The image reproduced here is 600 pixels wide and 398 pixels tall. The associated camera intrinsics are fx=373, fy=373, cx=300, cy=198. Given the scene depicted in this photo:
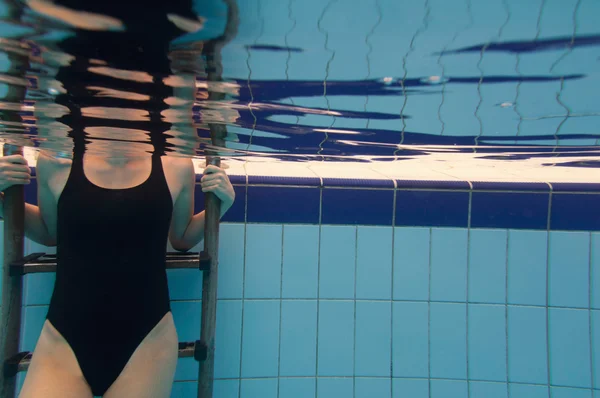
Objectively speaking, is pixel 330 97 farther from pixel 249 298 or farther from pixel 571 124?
pixel 249 298

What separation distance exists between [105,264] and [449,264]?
2.36 meters

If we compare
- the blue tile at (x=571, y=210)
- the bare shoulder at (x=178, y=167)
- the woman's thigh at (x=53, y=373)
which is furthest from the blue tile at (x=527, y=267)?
the woman's thigh at (x=53, y=373)

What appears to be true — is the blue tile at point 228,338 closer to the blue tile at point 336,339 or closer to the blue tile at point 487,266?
the blue tile at point 336,339

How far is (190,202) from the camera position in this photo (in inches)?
82.8

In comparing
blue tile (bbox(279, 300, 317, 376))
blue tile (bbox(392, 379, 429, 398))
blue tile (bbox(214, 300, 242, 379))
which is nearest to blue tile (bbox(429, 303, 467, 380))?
blue tile (bbox(392, 379, 429, 398))

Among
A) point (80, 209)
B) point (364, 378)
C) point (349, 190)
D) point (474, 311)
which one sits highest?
point (349, 190)

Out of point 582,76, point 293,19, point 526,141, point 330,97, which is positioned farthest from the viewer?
point 526,141

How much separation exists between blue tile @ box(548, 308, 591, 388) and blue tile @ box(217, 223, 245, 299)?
239 cm

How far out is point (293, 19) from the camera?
1.04m

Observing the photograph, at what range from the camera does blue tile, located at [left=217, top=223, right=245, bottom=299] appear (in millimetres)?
2660

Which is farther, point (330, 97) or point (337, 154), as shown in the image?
point (337, 154)

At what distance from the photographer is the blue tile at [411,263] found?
2840 mm

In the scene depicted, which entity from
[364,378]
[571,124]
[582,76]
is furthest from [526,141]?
[364,378]

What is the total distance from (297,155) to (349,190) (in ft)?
1.57
